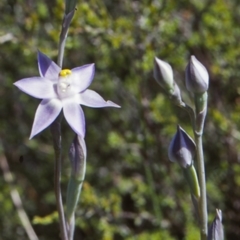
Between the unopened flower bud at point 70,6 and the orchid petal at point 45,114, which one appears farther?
the unopened flower bud at point 70,6

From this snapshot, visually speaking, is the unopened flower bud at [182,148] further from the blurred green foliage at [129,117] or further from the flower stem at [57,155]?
the blurred green foliage at [129,117]

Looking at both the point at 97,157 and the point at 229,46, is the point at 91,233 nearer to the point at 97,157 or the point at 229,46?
the point at 97,157

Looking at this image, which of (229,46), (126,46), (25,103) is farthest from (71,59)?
(229,46)

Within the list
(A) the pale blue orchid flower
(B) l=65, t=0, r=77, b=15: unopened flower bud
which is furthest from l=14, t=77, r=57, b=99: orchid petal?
(B) l=65, t=0, r=77, b=15: unopened flower bud

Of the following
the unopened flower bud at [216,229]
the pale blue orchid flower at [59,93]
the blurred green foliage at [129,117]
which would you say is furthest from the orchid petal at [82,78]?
the blurred green foliage at [129,117]

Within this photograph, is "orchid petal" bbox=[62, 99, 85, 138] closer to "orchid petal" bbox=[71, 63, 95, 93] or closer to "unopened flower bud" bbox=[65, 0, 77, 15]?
"orchid petal" bbox=[71, 63, 95, 93]

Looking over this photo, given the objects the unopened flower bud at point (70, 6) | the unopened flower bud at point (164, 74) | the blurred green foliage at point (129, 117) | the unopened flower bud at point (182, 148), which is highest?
the unopened flower bud at point (70, 6)

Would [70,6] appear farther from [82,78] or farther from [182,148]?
[182,148]

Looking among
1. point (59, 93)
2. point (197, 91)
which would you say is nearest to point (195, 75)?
point (197, 91)
